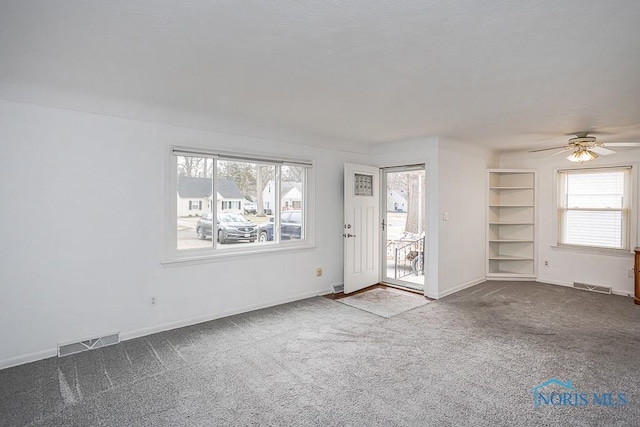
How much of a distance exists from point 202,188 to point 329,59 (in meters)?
2.30

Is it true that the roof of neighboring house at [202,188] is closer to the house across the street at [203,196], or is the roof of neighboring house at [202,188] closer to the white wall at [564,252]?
the house across the street at [203,196]

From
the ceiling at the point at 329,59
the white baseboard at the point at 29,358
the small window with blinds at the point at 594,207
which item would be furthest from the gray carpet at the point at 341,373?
the ceiling at the point at 329,59

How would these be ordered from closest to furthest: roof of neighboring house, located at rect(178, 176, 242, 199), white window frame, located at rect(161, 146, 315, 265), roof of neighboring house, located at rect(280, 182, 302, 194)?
white window frame, located at rect(161, 146, 315, 265) < roof of neighboring house, located at rect(178, 176, 242, 199) < roof of neighboring house, located at rect(280, 182, 302, 194)

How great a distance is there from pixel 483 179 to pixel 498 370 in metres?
3.84

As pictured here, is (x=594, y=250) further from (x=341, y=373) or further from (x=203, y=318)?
(x=203, y=318)

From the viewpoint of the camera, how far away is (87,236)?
10.4 feet

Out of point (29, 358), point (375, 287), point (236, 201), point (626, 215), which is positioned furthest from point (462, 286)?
point (29, 358)

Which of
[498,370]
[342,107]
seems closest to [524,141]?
[342,107]

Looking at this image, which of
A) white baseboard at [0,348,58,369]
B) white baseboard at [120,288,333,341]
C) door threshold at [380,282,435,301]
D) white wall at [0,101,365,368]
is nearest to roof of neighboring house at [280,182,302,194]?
white wall at [0,101,365,368]

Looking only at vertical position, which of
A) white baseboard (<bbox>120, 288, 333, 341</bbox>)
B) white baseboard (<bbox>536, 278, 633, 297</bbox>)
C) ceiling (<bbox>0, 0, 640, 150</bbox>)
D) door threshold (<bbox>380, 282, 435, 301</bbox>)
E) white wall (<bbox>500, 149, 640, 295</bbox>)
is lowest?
white baseboard (<bbox>120, 288, 333, 341</bbox>)

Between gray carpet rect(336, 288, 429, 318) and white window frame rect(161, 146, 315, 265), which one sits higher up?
white window frame rect(161, 146, 315, 265)

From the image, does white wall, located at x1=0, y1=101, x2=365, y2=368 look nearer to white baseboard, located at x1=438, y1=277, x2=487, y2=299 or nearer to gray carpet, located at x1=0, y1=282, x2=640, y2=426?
gray carpet, located at x1=0, y1=282, x2=640, y2=426

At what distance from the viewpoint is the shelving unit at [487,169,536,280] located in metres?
6.04

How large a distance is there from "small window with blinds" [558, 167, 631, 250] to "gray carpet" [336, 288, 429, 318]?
119 inches
